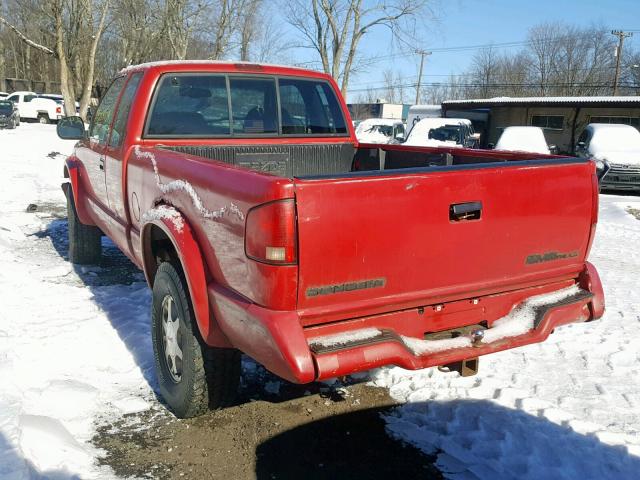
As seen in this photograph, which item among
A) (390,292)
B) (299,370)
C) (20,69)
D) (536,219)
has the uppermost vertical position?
(20,69)

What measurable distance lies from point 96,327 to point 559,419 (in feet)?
11.2

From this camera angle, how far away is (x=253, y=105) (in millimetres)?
4758

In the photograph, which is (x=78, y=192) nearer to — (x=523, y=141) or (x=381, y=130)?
(x=523, y=141)

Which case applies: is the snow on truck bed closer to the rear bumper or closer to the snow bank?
the rear bumper

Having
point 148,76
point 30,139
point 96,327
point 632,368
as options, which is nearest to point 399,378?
point 632,368

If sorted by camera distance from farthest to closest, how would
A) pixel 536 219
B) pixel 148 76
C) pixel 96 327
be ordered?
pixel 96 327 < pixel 148 76 < pixel 536 219

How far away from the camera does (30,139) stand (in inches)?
949

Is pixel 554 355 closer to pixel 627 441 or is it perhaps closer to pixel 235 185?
pixel 627 441

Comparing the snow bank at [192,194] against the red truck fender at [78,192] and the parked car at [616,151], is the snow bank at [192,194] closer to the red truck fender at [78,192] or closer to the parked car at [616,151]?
the red truck fender at [78,192]

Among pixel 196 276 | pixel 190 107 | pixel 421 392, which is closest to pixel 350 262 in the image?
pixel 196 276

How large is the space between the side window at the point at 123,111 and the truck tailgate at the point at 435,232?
2494mm

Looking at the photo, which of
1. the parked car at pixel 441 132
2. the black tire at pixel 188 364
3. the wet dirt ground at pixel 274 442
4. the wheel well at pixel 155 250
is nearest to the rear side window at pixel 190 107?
the wheel well at pixel 155 250

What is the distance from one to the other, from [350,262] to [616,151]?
15.3 meters

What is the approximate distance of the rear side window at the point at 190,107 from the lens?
171 inches
